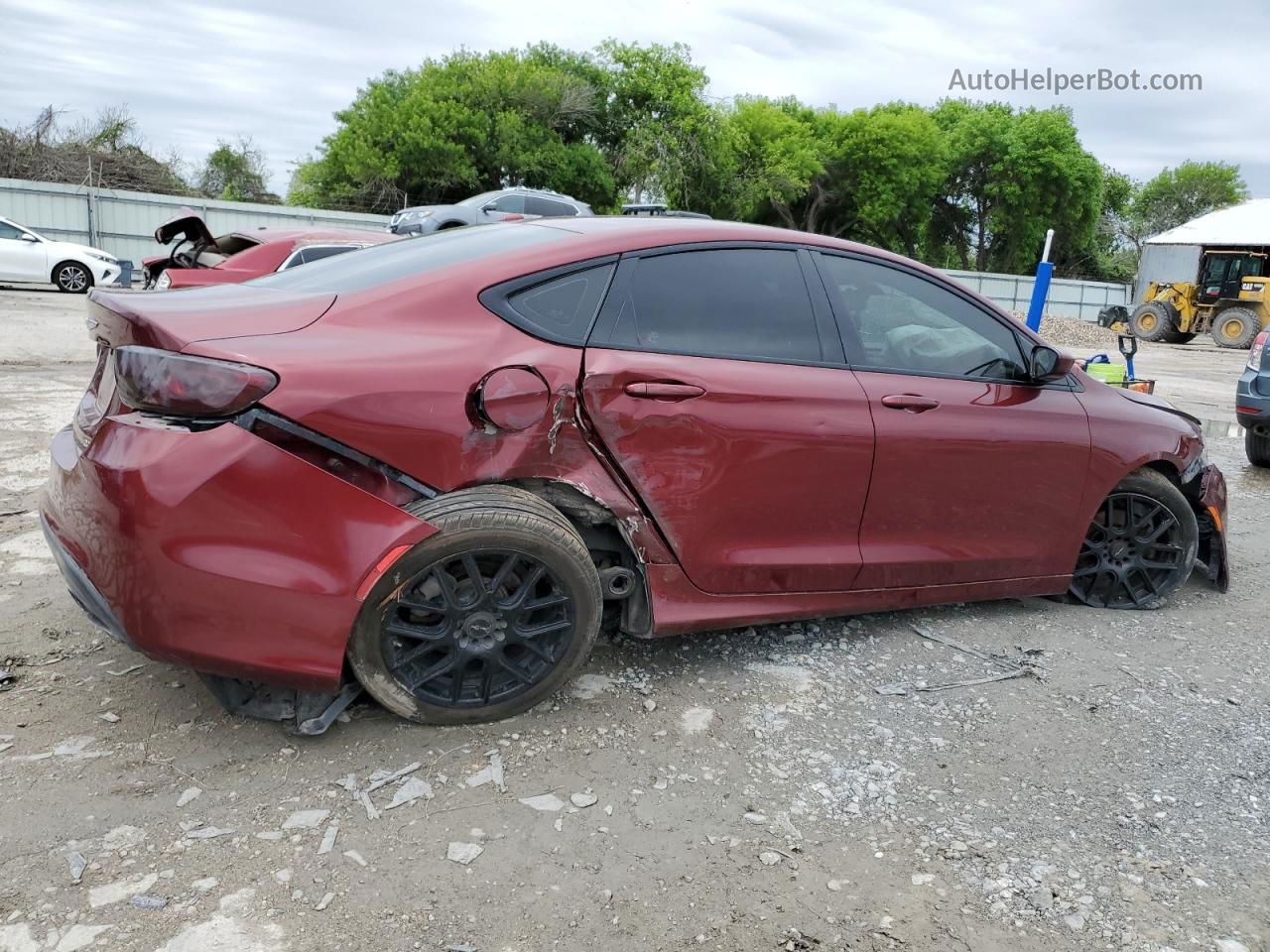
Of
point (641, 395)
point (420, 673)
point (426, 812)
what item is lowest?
point (426, 812)

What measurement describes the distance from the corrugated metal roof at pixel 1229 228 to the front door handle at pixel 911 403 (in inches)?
1329

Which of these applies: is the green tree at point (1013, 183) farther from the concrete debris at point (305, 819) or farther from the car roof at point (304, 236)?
the concrete debris at point (305, 819)

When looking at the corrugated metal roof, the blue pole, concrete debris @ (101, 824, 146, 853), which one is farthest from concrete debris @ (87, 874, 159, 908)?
the corrugated metal roof

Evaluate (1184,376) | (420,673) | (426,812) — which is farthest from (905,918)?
(1184,376)

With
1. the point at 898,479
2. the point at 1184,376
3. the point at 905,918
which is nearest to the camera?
the point at 905,918

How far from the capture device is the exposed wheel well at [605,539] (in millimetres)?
2963

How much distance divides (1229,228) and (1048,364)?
3663 cm

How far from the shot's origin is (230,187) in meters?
39.9

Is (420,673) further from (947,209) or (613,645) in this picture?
(947,209)

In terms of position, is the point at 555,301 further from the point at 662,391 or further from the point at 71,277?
the point at 71,277

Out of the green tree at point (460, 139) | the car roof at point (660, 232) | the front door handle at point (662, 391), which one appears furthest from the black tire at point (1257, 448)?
the green tree at point (460, 139)

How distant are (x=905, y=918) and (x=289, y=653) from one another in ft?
5.34

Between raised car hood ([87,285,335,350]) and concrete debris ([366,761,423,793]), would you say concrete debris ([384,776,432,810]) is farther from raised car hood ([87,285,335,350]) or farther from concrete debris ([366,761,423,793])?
raised car hood ([87,285,335,350])

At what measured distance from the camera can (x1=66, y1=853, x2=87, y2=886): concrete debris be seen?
222cm
